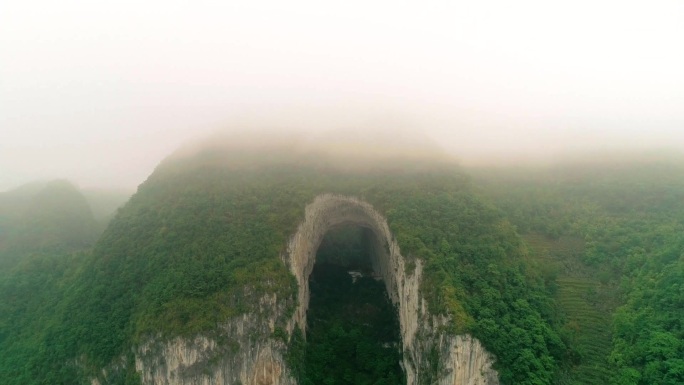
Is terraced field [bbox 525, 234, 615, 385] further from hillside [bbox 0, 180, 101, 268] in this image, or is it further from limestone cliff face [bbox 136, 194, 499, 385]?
hillside [bbox 0, 180, 101, 268]

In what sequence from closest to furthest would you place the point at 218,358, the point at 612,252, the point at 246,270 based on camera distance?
the point at 218,358, the point at 246,270, the point at 612,252

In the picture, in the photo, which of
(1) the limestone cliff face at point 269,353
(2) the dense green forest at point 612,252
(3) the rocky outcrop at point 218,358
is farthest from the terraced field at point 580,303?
(3) the rocky outcrop at point 218,358

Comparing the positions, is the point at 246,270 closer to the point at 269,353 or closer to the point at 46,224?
the point at 269,353

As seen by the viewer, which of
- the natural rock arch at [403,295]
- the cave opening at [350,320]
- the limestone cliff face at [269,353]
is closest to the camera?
the natural rock arch at [403,295]

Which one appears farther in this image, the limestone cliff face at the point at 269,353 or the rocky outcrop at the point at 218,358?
the rocky outcrop at the point at 218,358

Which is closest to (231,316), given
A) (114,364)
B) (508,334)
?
(114,364)

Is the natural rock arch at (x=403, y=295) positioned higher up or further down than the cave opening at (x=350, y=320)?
higher up

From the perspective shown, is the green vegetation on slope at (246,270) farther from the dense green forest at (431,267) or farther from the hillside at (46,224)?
the hillside at (46,224)

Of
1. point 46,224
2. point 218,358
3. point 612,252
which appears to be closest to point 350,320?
point 218,358
